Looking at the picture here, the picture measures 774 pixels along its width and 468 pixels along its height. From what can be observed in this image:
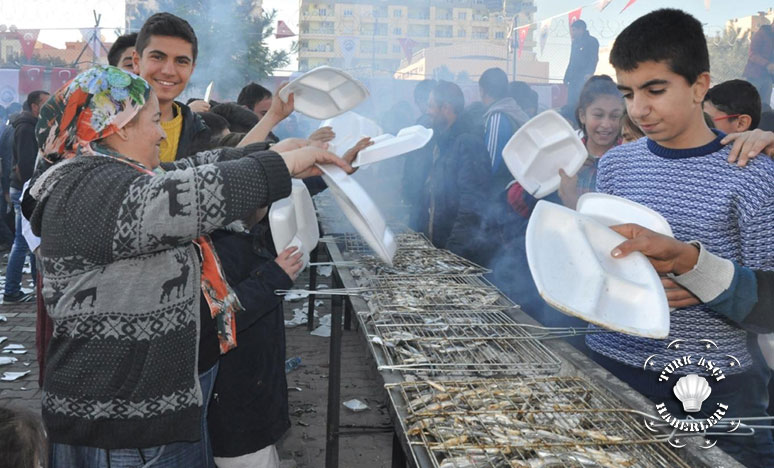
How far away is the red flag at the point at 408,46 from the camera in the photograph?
17.7 m

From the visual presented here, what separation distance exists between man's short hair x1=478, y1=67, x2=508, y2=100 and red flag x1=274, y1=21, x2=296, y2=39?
14.4 m

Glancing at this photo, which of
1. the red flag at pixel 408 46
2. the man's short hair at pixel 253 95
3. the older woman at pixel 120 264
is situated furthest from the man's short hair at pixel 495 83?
the red flag at pixel 408 46

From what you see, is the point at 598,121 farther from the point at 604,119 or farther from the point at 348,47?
the point at 348,47

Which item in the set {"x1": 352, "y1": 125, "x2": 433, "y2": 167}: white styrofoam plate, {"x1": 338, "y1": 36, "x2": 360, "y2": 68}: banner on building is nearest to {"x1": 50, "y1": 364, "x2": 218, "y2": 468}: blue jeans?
{"x1": 352, "y1": 125, "x2": 433, "y2": 167}: white styrofoam plate

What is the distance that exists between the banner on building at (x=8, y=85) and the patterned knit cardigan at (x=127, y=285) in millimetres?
17034

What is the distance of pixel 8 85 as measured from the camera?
15.7 meters

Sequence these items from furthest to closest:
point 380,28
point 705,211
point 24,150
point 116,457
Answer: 1. point 380,28
2. point 24,150
3. point 705,211
4. point 116,457

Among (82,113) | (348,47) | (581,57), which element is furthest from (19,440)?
(348,47)

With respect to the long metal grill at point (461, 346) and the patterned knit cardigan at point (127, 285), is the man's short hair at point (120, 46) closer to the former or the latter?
the patterned knit cardigan at point (127, 285)

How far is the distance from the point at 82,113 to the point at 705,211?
74.7 inches

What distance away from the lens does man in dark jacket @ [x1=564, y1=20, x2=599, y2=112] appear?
29.5ft

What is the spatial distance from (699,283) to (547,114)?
5.56 ft

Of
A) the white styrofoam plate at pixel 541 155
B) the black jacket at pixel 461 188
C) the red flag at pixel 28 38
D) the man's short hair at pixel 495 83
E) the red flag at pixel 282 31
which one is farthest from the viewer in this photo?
the red flag at pixel 282 31

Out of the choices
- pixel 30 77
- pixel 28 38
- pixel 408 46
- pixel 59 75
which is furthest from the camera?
pixel 28 38
